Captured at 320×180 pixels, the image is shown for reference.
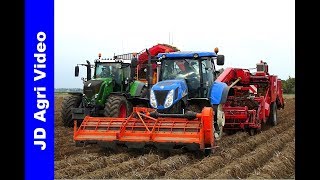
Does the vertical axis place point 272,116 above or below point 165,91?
below

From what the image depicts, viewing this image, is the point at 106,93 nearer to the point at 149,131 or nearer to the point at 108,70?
the point at 108,70

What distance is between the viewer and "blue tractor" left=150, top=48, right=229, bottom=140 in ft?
30.7

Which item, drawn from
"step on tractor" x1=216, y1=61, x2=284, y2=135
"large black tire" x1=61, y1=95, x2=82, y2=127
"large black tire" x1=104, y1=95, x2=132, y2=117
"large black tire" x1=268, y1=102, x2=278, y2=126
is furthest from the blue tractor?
"large black tire" x1=268, y1=102, x2=278, y2=126

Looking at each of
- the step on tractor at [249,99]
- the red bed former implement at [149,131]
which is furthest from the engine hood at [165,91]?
the step on tractor at [249,99]

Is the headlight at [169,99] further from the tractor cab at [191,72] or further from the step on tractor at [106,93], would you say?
the step on tractor at [106,93]

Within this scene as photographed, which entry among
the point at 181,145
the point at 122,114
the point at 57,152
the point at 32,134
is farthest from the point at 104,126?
the point at 32,134

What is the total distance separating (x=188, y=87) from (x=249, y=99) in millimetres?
3222

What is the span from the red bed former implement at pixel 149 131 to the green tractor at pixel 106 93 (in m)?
2.50

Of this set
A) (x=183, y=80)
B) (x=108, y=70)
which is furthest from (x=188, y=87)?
(x=108, y=70)

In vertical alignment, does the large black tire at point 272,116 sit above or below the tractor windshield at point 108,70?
below

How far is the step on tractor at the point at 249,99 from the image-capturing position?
11898 mm

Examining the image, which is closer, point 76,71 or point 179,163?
point 179,163

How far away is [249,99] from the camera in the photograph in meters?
12.7
